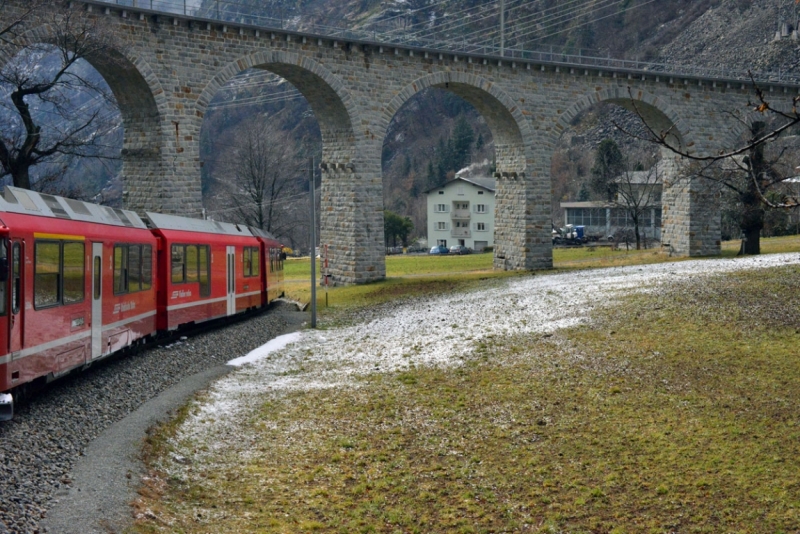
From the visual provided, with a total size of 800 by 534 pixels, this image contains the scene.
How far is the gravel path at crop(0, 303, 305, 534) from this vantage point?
29.3 feet

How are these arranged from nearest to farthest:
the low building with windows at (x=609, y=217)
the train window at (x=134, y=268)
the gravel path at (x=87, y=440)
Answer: the gravel path at (x=87, y=440) < the train window at (x=134, y=268) < the low building with windows at (x=609, y=217)

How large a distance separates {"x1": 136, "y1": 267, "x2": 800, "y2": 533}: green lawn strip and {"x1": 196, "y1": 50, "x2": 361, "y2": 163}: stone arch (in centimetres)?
2110

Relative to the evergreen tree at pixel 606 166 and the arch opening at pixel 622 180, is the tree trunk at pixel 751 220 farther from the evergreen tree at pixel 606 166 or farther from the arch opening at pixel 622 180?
the evergreen tree at pixel 606 166

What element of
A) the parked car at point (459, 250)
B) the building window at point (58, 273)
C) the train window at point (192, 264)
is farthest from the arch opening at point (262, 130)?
the building window at point (58, 273)

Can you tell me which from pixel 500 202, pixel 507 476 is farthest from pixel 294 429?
pixel 500 202

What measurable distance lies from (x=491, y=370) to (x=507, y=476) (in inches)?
249

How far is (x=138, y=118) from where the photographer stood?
3491 cm

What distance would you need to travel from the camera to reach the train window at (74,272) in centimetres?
1453

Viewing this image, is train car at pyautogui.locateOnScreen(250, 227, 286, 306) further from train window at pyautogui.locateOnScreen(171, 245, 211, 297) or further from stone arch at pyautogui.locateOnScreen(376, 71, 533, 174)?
stone arch at pyautogui.locateOnScreen(376, 71, 533, 174)

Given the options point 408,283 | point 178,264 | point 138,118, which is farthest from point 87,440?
point 408,283

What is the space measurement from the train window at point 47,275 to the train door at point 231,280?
468 inches

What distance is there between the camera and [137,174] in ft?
115

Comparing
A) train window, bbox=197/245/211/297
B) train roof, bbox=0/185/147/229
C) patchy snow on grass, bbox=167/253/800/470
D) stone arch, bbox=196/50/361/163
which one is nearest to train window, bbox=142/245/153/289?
train roof, bbox=0/185/147/229

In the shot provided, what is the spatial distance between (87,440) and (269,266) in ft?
66.9
